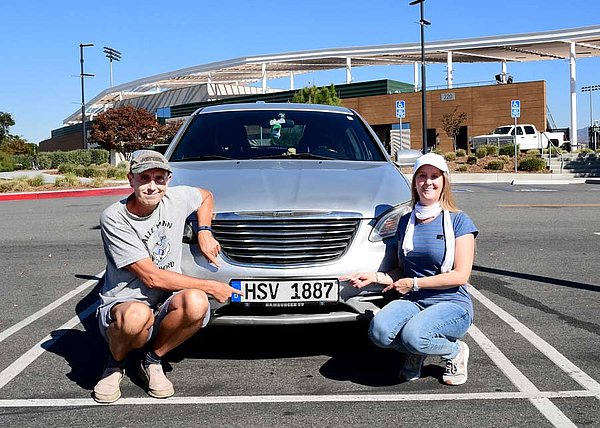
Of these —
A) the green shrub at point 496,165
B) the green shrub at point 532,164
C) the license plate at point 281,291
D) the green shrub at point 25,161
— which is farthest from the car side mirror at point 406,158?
the green shrub at point 25,161

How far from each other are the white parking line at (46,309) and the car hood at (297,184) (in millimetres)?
1667

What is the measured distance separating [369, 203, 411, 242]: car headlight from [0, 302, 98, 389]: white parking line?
7.33 feet

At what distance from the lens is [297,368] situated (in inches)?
177

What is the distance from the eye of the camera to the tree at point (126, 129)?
53375 millimetres

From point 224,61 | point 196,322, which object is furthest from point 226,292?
point 224,61

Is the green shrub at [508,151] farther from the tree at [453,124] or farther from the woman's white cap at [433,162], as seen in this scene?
the woman's white cap at [433,162]

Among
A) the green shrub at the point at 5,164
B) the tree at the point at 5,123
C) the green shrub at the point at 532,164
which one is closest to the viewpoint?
the green shrub at the point at 532,164

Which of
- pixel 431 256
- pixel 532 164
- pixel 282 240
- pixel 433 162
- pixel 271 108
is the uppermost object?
pixel 532 164

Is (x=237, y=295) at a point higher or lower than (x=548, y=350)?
higher

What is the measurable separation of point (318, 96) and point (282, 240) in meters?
46.9

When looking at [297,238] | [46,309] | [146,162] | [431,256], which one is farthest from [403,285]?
[46,309]

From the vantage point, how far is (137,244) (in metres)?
4.02

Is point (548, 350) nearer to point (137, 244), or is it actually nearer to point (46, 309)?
point (137, 244)

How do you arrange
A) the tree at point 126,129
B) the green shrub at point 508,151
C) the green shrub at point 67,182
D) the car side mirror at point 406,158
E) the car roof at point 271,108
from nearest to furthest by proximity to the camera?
the car side mirror at point 406,158
the car roof at point 271,108
the green shrub at point 67,182
the green shrub at point 508,151
the tree at point 126,129
